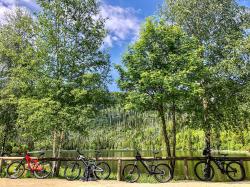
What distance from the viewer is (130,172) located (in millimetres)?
16094

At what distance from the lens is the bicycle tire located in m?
16.0

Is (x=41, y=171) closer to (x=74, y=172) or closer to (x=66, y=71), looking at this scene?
(x=74, y=172)

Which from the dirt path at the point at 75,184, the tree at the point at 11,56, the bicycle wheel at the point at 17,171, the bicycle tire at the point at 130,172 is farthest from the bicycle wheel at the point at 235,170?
the tree at the point at 11,56

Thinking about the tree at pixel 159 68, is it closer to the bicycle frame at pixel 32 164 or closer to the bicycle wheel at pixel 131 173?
the bicycle wheel at pixel 131 173

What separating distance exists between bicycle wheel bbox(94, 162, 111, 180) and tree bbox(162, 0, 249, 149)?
6290 millimetres

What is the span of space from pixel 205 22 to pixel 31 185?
14.4 m

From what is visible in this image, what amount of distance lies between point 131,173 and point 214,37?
10.4 metres

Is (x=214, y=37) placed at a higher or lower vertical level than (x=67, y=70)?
higher

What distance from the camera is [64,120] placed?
17.1 m

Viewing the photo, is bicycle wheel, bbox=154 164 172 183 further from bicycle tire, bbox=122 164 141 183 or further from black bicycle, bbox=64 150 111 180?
black bicycle, bbox=64 150 111 180

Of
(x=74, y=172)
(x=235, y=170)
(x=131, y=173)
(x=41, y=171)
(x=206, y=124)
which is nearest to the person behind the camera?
(x=235, y=170)

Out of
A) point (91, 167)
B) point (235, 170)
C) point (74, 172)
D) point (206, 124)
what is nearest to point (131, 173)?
point (91, 167)

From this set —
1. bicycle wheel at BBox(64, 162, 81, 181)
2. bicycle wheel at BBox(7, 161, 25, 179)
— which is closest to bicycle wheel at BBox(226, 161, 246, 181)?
bicycle wheel at BBox(64, 162, 81, 181)

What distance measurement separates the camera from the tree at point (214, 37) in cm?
1881
